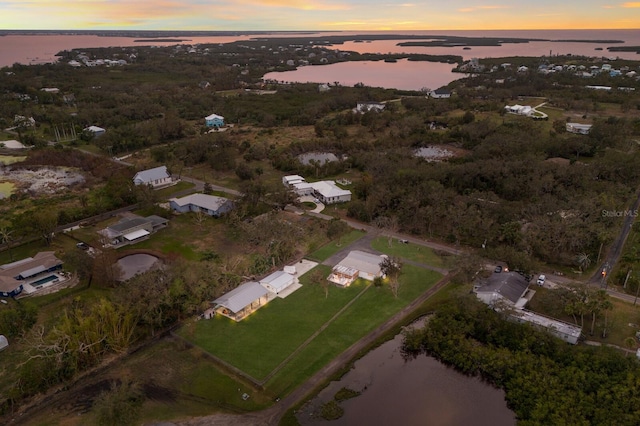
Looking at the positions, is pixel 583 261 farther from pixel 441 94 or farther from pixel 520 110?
pixel 441 94

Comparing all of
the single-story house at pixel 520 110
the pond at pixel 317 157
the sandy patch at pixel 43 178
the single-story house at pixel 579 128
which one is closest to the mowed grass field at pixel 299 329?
the pond at pixel 317 157

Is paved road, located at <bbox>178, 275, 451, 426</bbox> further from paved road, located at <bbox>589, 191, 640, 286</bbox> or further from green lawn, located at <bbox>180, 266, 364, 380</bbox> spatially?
paved road, located at <bbox>589, 191, 640, 286</bbox>

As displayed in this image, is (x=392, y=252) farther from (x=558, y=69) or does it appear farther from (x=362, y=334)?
(x=558, y=69)

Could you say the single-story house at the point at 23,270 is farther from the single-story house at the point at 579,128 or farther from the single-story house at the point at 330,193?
the single-story house at the point at 579,128

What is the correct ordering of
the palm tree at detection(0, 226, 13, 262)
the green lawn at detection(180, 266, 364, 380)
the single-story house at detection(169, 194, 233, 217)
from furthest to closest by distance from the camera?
the single-story house at detection(169, 194, 233, 217) → the palm tree at detection(0, 226, 13, 262) → the green lawn at detection(180, 266, 364, 380)

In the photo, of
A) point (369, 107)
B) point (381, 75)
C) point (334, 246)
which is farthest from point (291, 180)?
point (381, 75)

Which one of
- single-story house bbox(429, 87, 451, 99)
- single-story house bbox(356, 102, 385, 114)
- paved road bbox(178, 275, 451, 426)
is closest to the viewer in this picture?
paved road bbox(178, 275, 451, 426)

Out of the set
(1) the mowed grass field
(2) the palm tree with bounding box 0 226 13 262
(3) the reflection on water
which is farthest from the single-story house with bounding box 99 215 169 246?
(3) the reflection on water
